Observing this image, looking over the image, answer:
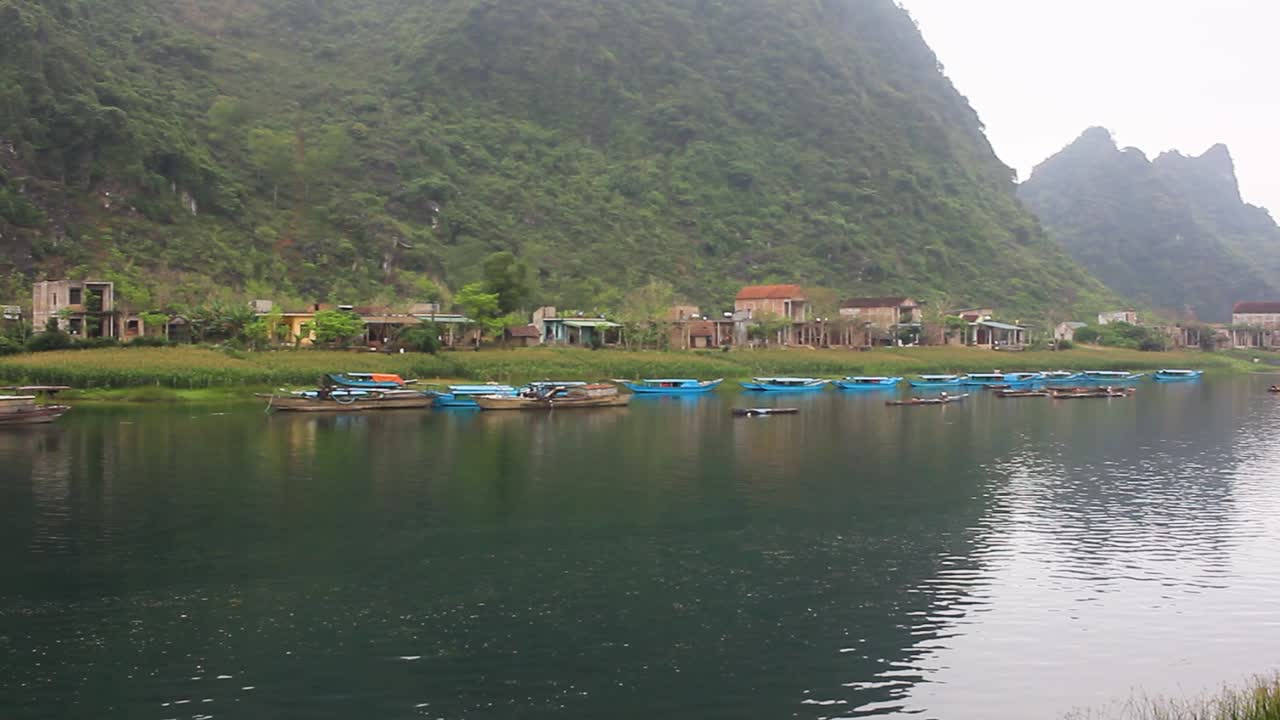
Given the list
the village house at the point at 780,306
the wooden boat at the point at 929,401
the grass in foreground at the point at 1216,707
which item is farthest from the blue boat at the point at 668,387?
the grass in foreground at the point at 1216,707

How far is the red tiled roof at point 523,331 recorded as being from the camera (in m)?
101

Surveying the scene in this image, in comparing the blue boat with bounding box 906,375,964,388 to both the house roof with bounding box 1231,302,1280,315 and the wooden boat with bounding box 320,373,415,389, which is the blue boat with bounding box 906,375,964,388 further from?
the house roof with bounding box 1231,302,1280,315

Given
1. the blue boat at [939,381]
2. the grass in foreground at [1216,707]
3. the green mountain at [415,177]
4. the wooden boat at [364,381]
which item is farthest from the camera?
the green mountain at [415,177]

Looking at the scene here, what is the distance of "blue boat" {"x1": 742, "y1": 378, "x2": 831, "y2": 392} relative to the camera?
94.1 m

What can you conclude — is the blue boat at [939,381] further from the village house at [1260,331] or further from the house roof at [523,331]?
the village house at [1260,331]

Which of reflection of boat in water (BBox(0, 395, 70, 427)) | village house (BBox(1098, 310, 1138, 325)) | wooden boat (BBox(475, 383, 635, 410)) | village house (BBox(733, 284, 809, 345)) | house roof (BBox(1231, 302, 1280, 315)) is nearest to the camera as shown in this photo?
reflection of boat in water (BBox(0, 395, 70, 427))

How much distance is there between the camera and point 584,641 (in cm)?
2253

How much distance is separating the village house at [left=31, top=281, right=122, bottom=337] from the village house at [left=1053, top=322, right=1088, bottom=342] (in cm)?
11236

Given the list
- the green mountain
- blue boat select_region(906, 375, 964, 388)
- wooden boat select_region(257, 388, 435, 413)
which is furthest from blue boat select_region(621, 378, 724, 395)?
the green mountain

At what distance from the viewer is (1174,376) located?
392ft

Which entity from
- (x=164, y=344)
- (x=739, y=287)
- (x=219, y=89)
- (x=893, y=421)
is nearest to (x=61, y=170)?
(x=219, y=89)

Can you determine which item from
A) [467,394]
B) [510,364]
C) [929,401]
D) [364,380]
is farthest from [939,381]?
[364,380]

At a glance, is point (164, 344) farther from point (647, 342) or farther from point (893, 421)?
point (893, 421)

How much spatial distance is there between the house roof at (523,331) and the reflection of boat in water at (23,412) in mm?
46279
